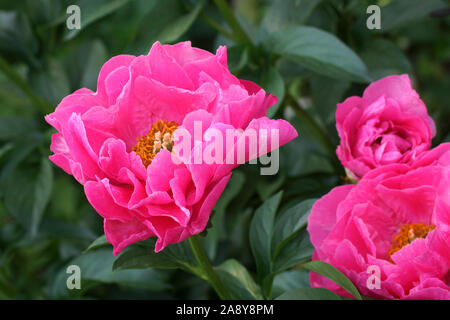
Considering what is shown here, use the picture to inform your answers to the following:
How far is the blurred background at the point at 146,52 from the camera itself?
2.28 feet

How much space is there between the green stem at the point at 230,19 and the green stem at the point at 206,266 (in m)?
0.31

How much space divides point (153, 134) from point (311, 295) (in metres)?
0.19

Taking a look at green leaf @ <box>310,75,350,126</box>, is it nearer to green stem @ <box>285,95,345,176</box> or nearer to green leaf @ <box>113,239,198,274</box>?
green stem @ <box>285,95,345,176</box>

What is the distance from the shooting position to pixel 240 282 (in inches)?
23.0

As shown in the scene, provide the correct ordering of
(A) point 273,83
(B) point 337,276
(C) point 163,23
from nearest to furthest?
(B) point 337,276
(A) point 273,83
(C) point 163,23

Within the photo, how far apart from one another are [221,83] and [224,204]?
29 centimetres

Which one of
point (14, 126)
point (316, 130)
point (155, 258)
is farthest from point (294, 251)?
point (14, 126)

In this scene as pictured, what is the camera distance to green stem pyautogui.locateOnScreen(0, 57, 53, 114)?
2.58 ft

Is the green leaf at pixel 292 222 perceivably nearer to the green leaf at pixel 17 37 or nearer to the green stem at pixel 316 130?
the green stem at pixel 316 130

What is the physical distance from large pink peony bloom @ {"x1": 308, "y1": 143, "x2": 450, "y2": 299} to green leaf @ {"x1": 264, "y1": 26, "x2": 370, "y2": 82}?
14 centimetres

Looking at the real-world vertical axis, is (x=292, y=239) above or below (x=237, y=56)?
below

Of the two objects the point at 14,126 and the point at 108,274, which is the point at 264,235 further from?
the point at 14,126

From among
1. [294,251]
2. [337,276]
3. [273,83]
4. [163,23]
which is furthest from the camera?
[163,23]

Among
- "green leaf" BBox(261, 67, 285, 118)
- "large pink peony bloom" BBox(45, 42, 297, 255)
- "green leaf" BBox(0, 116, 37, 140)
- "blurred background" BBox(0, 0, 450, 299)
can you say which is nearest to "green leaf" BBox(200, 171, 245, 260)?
"blurred background" BBox(0, 0, 450, 299)
